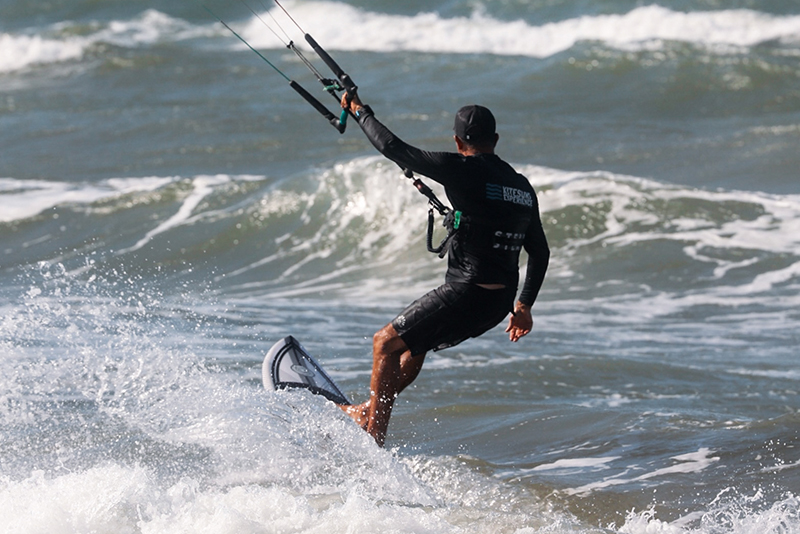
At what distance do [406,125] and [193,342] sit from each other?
1038cm

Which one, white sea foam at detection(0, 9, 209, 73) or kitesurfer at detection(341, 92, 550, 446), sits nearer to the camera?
kitesurfer at detection(341, 92, 550, 446)

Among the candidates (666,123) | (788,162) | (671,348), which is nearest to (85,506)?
(671,348)

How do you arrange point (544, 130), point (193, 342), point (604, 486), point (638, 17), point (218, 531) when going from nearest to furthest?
point (218, 531) → point (604, 486) → point (193, 342) → point (544, 130) → point (638, 17)

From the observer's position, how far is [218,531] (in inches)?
165

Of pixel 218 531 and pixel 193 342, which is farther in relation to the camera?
pixel 193 342

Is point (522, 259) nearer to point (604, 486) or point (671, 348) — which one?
point (671, 348)

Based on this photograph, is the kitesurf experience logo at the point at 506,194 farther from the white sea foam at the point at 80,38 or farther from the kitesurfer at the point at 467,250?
the white sea foam at the point at 80,38

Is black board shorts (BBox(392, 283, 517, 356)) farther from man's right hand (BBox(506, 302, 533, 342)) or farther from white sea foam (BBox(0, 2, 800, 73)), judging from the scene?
white sea foam (BBox(0, 2, 800, 73))

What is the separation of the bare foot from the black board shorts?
494 mm

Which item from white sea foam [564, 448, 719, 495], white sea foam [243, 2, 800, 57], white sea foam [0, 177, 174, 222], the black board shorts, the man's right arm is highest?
white sea foam [243, 2, 800, 57]

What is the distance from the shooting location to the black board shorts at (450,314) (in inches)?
199

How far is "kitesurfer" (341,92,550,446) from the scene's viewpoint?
15.9ft

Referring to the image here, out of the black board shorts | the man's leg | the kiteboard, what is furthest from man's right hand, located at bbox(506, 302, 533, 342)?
the kiteboard

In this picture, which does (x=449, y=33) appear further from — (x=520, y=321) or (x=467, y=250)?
(x=467, y=250)
